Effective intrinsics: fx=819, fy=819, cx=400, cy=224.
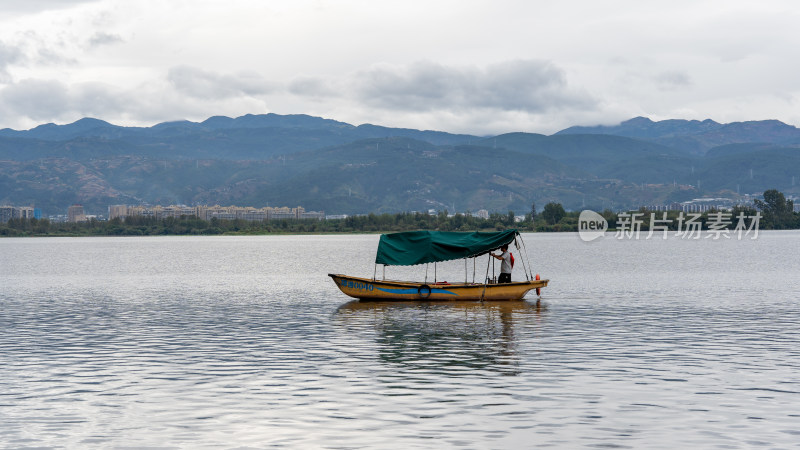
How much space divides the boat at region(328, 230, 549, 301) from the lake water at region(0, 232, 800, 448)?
139 cm

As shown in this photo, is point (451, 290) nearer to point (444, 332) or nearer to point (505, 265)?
point (505, 265)

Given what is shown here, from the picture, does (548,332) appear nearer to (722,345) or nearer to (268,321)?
(722,345)

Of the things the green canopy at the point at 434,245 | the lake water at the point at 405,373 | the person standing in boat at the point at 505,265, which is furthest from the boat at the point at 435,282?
the lake water at the point at 405,373

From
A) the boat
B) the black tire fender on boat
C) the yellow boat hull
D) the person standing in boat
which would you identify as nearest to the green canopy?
the boat

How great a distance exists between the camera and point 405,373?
31.3 meters

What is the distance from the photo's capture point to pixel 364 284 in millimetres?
62250

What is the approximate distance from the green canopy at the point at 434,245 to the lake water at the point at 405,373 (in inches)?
149

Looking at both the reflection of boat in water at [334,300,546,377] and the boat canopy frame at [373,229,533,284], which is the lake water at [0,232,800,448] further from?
the boat canopy frame at [373,229,533,284]

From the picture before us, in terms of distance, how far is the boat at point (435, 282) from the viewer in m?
60.7

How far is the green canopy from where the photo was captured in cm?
6066

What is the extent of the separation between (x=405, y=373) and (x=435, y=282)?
29197 mm

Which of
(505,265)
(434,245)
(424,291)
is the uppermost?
(434,245)

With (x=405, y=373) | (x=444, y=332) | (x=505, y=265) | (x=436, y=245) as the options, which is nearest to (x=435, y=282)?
(x=436, y=245)

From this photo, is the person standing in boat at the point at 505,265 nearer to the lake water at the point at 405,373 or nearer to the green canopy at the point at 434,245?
the green canopy at the point at 434,245
